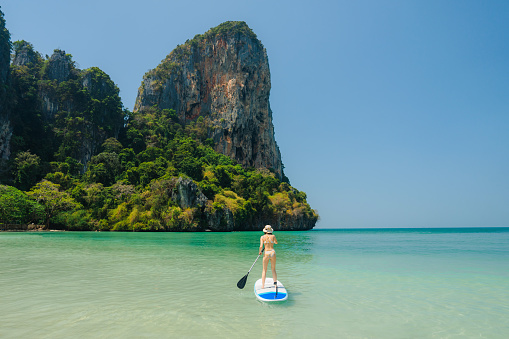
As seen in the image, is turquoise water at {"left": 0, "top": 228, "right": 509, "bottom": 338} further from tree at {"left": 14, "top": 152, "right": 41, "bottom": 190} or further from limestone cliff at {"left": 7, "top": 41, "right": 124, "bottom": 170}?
limestone cliff at {"left": 7, "top": 41, "right": 124, "bottom": 170}

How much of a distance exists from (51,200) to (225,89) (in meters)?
61.5

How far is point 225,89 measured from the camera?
3743 inches

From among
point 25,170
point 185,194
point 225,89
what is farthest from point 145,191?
point 225,89

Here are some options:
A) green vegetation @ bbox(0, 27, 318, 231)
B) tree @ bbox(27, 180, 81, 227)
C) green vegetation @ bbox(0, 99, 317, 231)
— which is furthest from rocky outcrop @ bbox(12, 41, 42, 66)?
tree @ bbox(27, 180, 81, 227)

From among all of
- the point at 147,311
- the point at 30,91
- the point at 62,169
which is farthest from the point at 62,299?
the point at 30,91

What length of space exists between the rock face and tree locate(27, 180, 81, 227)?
152 ft

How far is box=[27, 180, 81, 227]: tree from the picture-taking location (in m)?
44.5

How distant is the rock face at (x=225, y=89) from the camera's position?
9156cm

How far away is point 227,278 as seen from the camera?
10.8m

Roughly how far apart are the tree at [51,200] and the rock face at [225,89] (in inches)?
1822

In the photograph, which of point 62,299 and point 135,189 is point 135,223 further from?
point 62,299

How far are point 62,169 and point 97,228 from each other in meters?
16.4

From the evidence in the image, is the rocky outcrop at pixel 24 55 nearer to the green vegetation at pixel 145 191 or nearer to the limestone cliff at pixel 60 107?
the limestone cliff at pixel 60 107

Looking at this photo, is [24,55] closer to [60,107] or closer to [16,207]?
[60,107]
